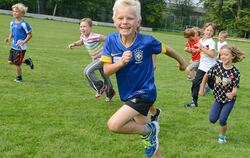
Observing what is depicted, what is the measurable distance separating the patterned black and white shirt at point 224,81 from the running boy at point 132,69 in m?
1.69

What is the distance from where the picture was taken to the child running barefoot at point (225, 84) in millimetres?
6363

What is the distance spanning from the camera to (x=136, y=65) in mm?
4848

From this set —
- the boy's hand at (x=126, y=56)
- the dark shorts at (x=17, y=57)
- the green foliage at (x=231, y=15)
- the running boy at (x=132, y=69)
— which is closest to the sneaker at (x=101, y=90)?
the dark shorts at (x=17, y=57)

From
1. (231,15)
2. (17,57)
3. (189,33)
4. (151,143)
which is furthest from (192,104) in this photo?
(231,15)

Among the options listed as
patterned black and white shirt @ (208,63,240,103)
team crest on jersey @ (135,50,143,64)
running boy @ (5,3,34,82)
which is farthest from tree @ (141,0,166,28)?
team crest on jersey @ (135,50,143,64)

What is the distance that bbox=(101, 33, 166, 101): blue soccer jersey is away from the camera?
15.9 ft

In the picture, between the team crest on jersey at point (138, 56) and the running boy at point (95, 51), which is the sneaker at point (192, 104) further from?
the team crest on jersey at point (138, 56)

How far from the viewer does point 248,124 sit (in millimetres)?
7887

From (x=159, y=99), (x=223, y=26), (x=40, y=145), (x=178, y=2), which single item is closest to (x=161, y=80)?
(x=159, y=99)

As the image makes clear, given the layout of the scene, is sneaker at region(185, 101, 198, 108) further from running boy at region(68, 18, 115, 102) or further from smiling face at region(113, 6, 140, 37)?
smiling face at region(113, 6, 140, 37)

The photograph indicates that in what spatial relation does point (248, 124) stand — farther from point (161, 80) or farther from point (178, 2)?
point (178, 2)

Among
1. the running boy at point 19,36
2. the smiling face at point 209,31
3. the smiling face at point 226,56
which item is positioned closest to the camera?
the smiling face at point 226,56

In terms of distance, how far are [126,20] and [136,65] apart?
0.53 m

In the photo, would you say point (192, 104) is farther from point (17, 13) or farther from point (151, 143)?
point (17, 13)
